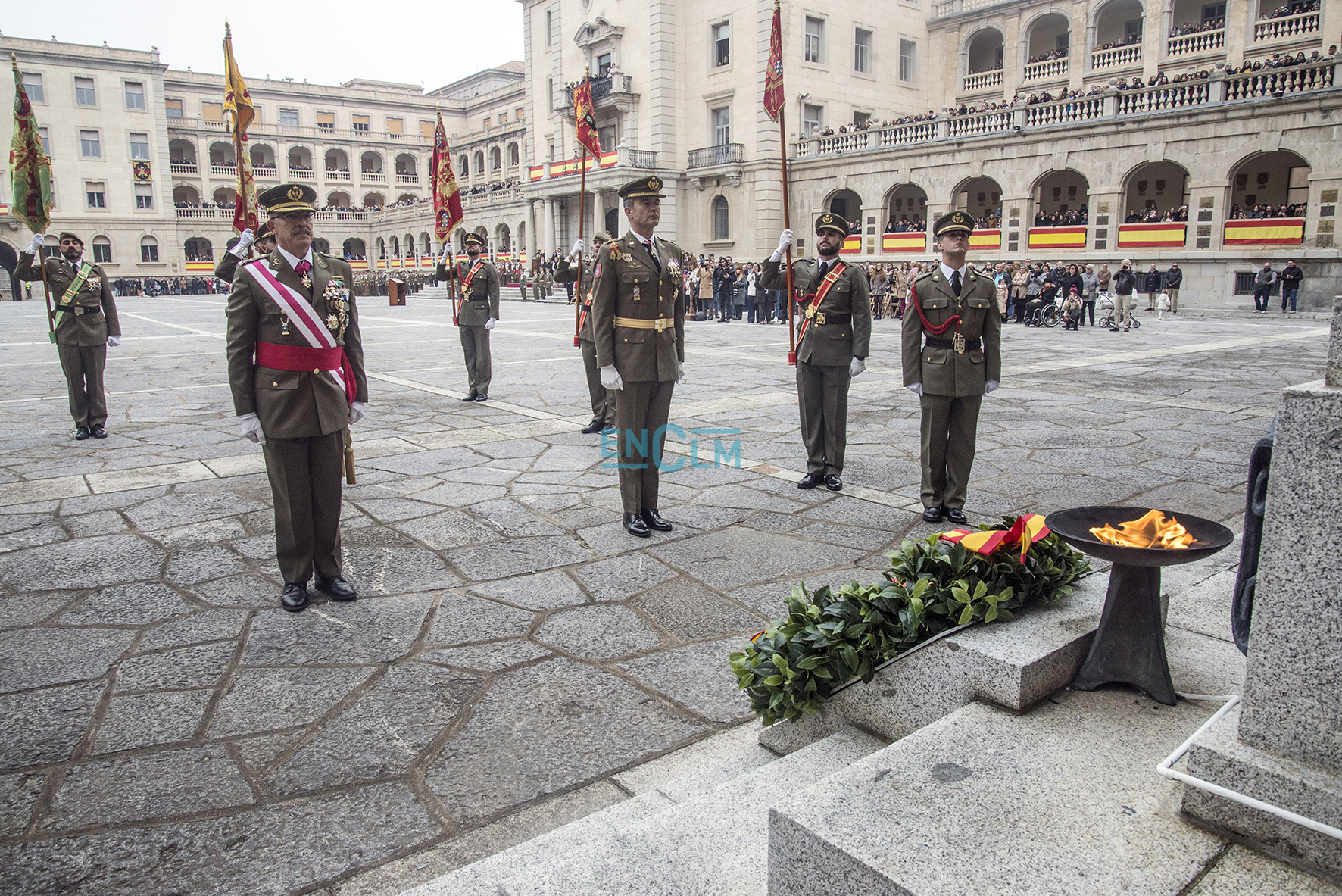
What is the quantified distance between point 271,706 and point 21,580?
75.5 inches

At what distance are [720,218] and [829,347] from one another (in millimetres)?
30347

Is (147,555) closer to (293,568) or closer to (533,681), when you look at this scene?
(293,568)

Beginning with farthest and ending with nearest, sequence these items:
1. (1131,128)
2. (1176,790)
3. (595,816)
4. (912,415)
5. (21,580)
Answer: (1131,128)
(912,415)
(21,580)
(595,816)
(1176,790)

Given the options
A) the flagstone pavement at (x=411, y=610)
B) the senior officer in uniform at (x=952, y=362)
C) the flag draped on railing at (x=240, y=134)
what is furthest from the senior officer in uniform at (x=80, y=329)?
the senior officer in uniform at (x=952, y=362)

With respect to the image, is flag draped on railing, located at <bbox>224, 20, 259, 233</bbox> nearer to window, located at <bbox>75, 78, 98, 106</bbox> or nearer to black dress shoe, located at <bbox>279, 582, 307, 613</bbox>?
black dress shoe, located at <bbox>279, 582, 307, 613</bbox>

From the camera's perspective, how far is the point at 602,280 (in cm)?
460

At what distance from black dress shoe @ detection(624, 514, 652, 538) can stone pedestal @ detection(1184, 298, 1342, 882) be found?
3.08 meters

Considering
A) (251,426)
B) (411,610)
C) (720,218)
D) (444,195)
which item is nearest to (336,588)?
(411,610)

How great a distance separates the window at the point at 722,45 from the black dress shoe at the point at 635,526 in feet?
106

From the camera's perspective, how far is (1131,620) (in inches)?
86.0

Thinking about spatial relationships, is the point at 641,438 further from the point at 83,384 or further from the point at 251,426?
the point at 83,384

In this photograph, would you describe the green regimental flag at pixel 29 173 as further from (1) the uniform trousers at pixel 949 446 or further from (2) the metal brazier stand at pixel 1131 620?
(2) the metal brazier stand at pixel 1131 620

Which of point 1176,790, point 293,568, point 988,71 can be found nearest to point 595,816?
point 1176,790

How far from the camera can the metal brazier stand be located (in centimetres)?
213
